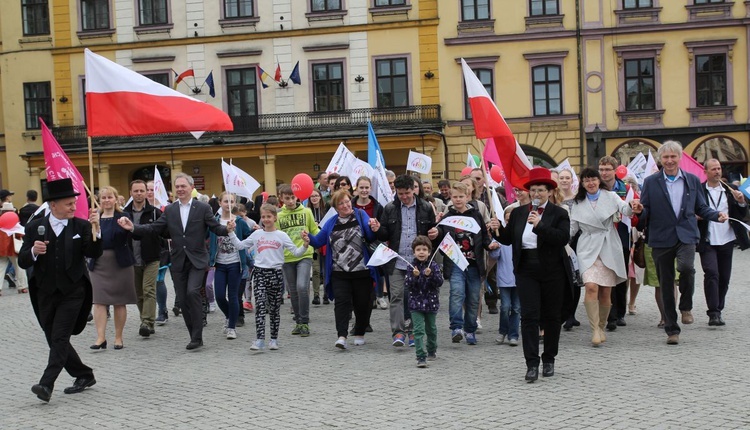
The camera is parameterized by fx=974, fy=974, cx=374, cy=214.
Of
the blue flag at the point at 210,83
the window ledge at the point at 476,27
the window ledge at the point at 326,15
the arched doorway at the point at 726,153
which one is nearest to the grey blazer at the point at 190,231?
the blue flag at the point at 210,83

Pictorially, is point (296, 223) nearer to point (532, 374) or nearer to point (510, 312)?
point (510, 312)

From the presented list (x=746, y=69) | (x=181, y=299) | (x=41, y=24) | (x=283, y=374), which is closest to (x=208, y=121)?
(x=181, y=299)

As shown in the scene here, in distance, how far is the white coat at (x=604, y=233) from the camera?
35.0ft

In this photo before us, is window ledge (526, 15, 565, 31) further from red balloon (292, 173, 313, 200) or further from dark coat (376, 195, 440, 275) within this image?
dark coat (376, 195, 440, 275)

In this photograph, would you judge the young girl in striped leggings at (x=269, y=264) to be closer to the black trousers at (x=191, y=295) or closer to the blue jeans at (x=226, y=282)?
the black trousers at (x=191, y=295)

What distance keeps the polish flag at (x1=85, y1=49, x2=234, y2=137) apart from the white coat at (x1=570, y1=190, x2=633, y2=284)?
4.09 meters

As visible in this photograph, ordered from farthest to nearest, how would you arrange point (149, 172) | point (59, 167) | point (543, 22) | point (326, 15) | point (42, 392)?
point (149, 172) < point (326, 15) < point (543, 22) < point (59, 167) < point (42, 392)

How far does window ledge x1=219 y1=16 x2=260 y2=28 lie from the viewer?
1516 inches

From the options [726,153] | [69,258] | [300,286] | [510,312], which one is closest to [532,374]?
[510,312]

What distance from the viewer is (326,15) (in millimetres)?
37969

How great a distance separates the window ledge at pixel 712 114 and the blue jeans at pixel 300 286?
A: 26727 mm

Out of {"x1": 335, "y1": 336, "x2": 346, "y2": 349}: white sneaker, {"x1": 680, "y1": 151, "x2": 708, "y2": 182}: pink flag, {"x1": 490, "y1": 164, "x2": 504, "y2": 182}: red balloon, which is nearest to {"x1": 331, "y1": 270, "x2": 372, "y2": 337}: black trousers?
{"x1": 335, "y1": 336, "x2": 346, "y2": 349}: white sneaker

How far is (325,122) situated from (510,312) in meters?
27.2

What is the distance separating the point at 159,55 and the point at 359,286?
29.9 metres
